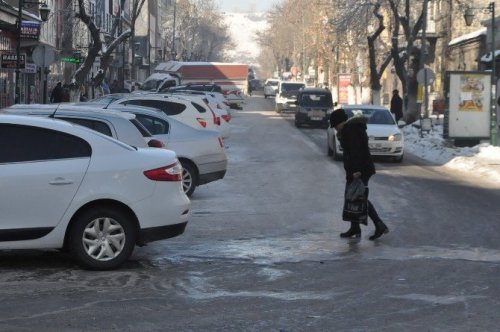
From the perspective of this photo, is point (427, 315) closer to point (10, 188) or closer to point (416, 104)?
point (10, 188)

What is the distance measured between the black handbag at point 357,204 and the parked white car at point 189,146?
4.79 m

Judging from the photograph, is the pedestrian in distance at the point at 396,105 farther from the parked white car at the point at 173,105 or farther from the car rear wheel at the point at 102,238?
the car rear wheel at the point at 102,238

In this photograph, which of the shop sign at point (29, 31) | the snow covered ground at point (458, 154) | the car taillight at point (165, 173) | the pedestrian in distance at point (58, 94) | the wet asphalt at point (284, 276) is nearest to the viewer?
the wet asphalt at point (284, 276)

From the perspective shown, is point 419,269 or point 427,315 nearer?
point 427,315

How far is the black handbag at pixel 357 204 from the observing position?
11.6 metres

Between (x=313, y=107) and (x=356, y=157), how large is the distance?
32632 mm

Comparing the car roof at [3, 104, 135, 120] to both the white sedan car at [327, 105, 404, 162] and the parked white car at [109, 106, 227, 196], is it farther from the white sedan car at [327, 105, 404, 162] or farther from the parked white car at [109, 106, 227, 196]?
the white sedan car at [327, 105, 404, 162]

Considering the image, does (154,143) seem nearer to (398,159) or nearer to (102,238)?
(102,238)

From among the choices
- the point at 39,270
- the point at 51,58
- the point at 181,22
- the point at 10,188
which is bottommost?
the point at 39,270

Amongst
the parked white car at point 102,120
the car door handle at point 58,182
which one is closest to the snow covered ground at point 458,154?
the parked white car at point 102,120

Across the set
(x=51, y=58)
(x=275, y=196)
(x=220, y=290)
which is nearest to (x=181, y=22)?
(x=51, y=58)

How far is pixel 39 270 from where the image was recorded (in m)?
9.41

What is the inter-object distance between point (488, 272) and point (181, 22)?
110822 mm

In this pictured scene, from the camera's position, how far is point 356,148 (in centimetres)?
1175
